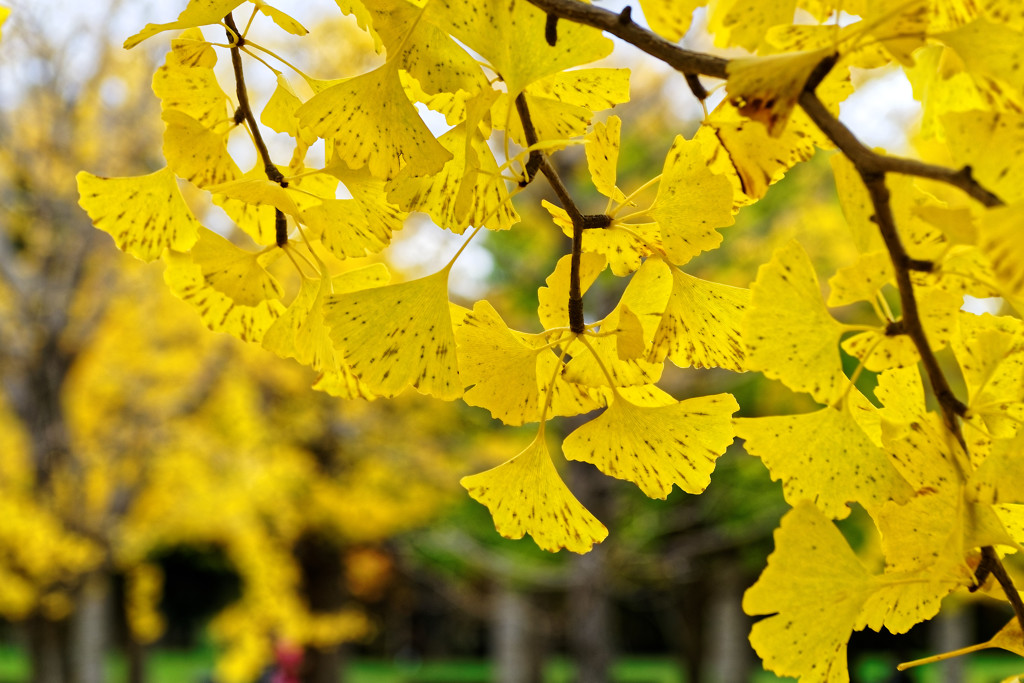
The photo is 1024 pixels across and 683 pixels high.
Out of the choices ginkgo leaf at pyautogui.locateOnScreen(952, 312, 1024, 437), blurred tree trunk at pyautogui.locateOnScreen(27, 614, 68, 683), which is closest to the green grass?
blurred tree trunk at pyautogui.locateOnScreen(27, 614, 68, 683)

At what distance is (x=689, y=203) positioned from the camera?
1.03 feet

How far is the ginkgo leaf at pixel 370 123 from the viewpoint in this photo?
12.2 inches

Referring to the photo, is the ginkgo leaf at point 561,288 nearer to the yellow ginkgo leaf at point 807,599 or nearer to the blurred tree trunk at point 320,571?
the yellow ginkgo leaf at point 807,599

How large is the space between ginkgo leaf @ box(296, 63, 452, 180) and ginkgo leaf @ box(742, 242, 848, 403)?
0.43 ft

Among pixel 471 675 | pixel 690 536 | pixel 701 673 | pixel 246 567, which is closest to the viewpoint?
pixel 246 567

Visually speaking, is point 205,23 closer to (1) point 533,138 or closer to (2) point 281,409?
(1) point 533,138

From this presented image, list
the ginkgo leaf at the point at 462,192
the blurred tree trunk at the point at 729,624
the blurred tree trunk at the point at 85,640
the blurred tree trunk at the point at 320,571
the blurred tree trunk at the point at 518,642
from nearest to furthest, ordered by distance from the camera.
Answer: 1. the ginkgo leaf at the point at 462,192
2. the blurred tree trunk at the point at 85,640
3. the blurred tree trunk at the point at 729,624
4. the blurred tree trunk at the point at 518,642
5. the blurred tree trunk at the point at 320,571

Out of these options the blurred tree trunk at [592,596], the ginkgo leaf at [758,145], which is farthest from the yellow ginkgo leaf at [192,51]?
the blurred tree trunk at [592,596]

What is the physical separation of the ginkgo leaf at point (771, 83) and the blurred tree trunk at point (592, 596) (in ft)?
14.2

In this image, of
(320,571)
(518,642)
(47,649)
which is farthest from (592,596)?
(320,571)

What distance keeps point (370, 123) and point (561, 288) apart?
0.10m

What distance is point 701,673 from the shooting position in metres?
8.61

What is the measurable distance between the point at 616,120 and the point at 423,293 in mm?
103

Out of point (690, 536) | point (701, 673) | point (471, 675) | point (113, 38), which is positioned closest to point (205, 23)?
point (113, 38)
